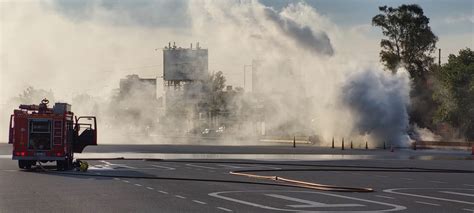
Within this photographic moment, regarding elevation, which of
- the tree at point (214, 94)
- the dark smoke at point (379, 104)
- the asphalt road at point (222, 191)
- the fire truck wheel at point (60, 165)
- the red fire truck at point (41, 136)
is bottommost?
the asphalt road at point (222, 191)

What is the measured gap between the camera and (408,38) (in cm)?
9588

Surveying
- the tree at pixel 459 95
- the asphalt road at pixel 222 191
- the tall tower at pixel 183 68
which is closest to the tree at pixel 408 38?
the tree at pixel 459 95

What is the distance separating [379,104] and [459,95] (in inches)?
362

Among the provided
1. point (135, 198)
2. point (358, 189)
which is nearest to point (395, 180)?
point (358, 189)

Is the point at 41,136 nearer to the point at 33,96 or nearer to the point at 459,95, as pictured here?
the point at 459,95

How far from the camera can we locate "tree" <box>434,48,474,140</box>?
74188 mm

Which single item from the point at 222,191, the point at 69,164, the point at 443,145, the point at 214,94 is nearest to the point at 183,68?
the point at 214,94

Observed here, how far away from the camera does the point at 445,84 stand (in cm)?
7769

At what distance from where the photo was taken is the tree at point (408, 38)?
95.2m

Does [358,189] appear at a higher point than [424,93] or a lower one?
lower

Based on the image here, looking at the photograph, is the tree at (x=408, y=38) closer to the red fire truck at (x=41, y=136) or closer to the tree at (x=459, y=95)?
the tree at (x=459, y=95)

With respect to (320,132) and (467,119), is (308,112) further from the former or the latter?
(467,119)

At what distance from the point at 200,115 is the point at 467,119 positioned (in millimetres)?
60981

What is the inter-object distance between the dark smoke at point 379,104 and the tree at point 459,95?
218 inches
